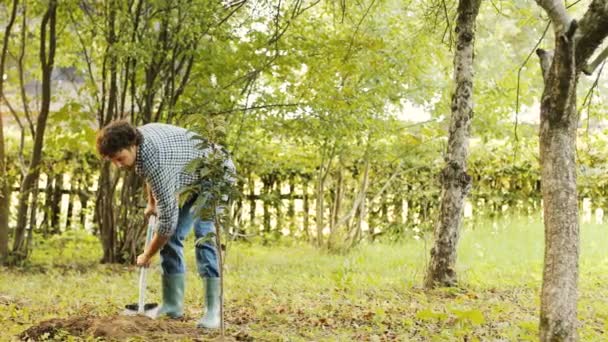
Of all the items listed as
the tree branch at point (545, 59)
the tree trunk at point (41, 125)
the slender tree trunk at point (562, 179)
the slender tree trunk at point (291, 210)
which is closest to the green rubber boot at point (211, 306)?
the slender tree trunk at point (562, 179)

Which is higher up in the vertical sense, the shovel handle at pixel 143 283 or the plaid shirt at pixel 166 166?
the plaid shirt at pixel 166 166

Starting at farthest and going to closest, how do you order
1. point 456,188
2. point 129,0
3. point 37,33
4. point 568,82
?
point 37,33 → point 129,0 → point 456,188 → point 568,82

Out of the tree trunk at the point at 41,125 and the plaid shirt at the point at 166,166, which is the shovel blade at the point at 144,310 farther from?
the tree trunk at the point at 41,125

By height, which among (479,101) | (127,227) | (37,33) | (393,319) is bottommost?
(393,319)

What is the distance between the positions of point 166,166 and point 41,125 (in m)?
4.23

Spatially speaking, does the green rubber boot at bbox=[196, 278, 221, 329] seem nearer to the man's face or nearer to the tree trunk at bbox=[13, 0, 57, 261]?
the man's face

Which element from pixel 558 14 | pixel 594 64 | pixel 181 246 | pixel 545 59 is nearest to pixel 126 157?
pixel 181 246

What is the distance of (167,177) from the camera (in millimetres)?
4340

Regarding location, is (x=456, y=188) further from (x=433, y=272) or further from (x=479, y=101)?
(x=479, y=101)

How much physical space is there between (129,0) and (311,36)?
194cm

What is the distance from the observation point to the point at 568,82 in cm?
326

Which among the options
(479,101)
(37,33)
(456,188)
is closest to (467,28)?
(456,188)

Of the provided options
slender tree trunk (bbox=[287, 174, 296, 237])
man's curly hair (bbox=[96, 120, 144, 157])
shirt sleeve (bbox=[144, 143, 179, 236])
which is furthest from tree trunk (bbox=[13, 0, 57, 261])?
slender tree trunk (bbox=[287, 174, 296, 237])

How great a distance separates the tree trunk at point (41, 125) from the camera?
792cm
